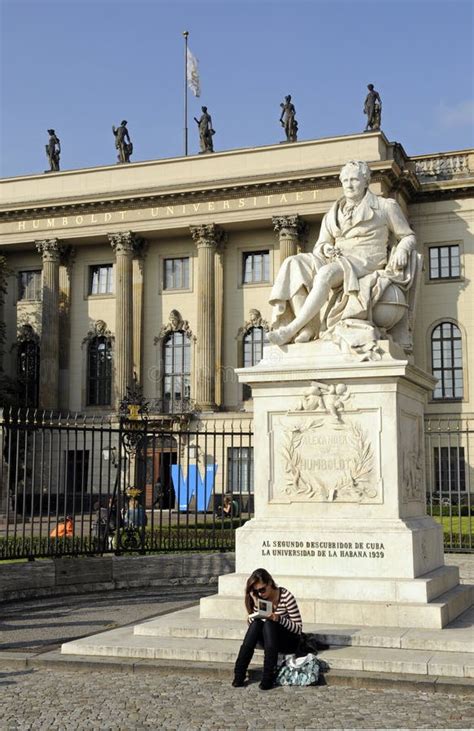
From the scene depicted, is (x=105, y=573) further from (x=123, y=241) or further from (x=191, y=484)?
(x=123, y=241)

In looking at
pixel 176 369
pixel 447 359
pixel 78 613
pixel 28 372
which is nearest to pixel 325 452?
pixel 78 613

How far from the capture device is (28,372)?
174 ft

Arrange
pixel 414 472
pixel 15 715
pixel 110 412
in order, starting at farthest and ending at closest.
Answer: pixel 110 412 → pixel 414 472 → pixel 15 715

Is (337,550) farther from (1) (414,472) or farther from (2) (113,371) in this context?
(2) (113,371)

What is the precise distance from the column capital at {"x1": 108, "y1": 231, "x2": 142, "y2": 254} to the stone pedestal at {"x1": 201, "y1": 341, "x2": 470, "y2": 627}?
4124cm

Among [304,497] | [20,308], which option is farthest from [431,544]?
[20,308]

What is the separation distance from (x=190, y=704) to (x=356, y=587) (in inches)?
98.0

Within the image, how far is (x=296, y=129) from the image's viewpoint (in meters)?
49.4

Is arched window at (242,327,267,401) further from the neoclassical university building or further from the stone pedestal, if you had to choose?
the stone pedestal

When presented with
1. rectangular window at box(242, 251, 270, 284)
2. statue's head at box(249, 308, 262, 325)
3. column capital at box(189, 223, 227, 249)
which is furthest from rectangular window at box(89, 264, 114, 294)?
statue's head at box(249, 308, 262, 325)

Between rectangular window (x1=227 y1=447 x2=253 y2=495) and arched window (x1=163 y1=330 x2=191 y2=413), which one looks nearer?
rectangular window (x1=227 y1=447 x2=253 y2=495)

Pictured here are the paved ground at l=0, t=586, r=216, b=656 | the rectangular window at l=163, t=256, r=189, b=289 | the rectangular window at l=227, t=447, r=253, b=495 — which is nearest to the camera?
the paved ground at l=0, t=586, r=216, b=656

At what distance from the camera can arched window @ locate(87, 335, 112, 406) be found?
5159cm

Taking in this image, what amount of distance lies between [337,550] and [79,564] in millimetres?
6019
